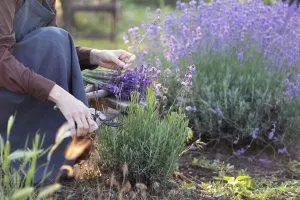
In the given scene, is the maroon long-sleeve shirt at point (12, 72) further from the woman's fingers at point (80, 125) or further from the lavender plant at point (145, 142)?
the lavender plant at point (145, 142)

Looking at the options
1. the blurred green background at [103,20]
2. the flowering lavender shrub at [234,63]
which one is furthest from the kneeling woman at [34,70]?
the blurred green background at [103,20]

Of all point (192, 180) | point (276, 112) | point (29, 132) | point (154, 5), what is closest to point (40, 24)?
point (29, 132)

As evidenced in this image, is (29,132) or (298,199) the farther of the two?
(298,199)

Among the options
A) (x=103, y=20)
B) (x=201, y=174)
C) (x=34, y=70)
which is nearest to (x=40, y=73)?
(x=34, y=70)

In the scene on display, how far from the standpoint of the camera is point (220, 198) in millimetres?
3043

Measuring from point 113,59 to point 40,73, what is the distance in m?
0.42

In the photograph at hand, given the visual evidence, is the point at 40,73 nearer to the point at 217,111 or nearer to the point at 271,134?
the point at 217,111

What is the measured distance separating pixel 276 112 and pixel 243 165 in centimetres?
39

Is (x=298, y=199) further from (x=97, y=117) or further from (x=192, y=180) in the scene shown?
(x=97, y=117)

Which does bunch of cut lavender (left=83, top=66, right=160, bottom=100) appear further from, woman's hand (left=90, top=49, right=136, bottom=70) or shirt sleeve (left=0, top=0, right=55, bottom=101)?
shirt sleeve (left=0, top=0, right=55, bottom=101)

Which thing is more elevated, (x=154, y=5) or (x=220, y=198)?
(x=220, y=198)

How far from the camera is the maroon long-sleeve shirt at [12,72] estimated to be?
2604 mm

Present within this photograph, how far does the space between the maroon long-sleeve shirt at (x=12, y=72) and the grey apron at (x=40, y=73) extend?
4.4 inches

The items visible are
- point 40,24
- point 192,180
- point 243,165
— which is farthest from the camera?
point 243,165
